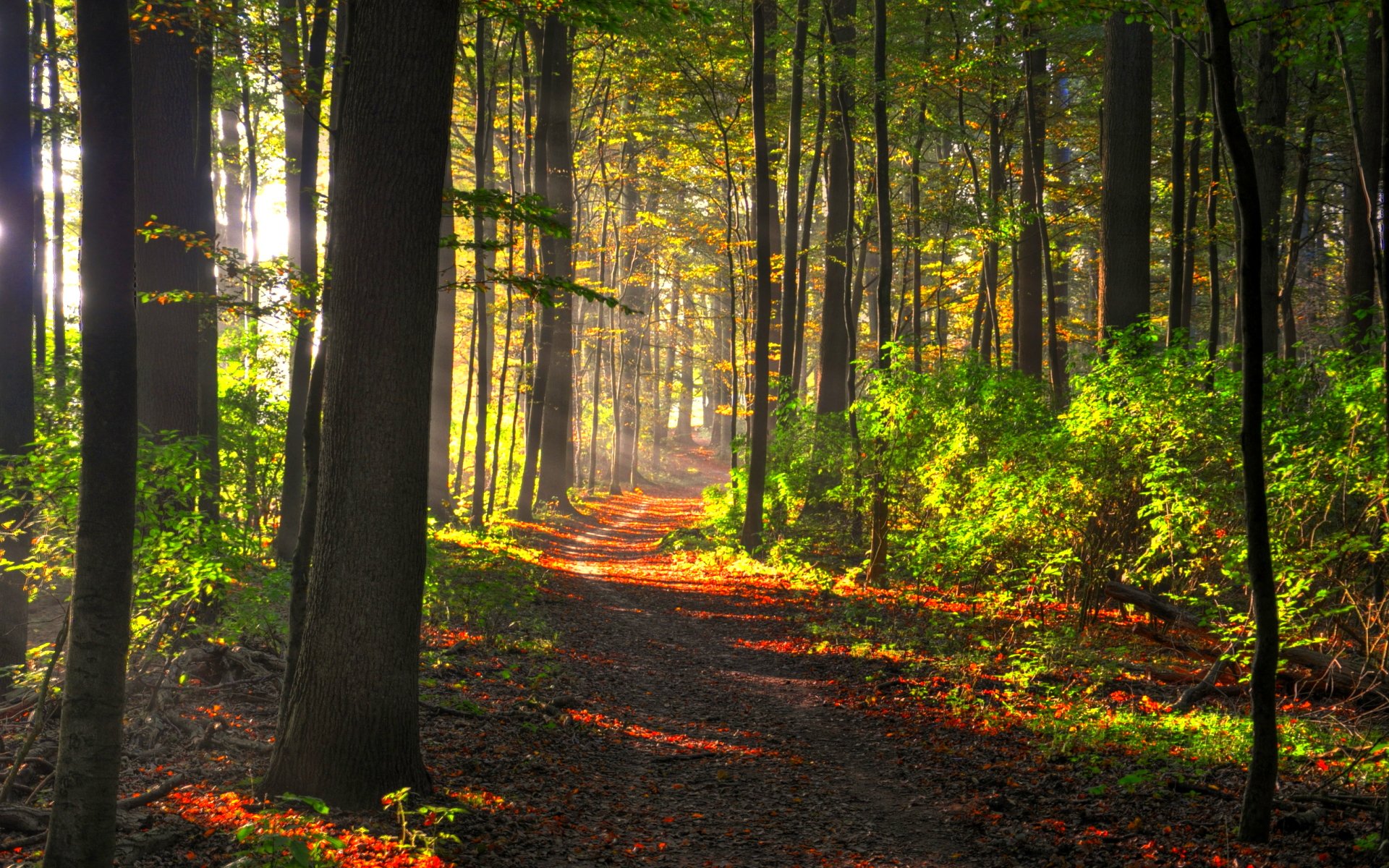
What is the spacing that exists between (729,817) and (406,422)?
128 inches

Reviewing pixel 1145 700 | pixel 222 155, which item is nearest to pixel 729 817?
pixel 1145 700

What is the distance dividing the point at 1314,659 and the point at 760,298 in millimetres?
10608

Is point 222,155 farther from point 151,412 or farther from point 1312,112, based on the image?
point 1312,112

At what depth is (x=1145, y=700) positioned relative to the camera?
268 inches

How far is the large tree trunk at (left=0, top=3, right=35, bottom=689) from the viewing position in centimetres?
684

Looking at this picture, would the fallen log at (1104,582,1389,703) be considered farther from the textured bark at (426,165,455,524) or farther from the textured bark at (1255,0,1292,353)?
the textured bark at (426,165,455,524)

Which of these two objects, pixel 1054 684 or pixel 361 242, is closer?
pixel 361 242

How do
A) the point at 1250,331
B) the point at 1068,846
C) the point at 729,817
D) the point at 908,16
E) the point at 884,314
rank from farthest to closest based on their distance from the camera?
the point at 908,16
the point at 884,314
the point at 729,817
the point at 1068,846
the point at 1250,331

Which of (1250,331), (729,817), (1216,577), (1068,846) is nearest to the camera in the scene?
(1250,331)

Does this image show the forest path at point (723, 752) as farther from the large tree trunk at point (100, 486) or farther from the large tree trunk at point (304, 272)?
the large tree trunk at point (304, 272)

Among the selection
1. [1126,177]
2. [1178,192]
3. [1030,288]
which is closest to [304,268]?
[1126,177]

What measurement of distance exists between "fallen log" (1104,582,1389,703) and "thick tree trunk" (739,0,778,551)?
27.1ft

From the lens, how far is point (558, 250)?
19.8 metres

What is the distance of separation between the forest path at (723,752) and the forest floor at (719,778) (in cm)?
2
